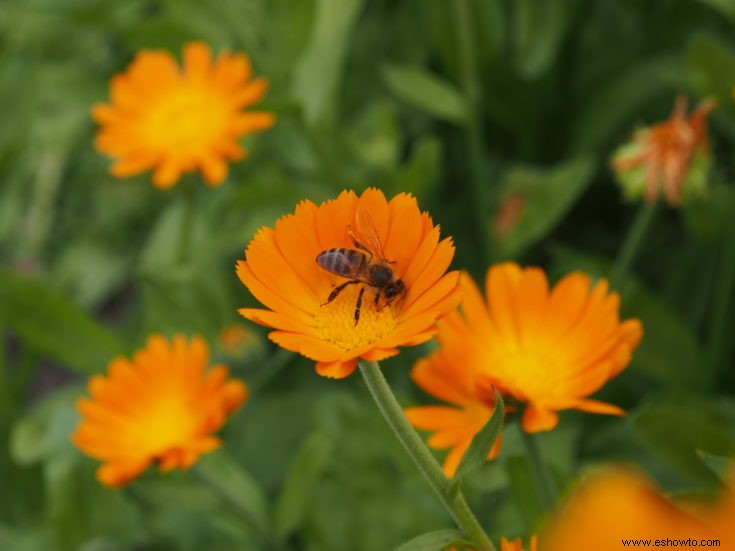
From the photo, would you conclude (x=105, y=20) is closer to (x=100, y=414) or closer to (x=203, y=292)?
(x=203, y=292)

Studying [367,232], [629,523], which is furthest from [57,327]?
[629,523]

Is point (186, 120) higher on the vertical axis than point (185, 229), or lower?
higher

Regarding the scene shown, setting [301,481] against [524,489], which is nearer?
[524,489]

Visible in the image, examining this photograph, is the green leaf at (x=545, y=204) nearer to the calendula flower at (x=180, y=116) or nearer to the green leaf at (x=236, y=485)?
the calendula flower at (x=180, y=116)

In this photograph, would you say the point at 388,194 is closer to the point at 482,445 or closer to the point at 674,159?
the point at 674,159

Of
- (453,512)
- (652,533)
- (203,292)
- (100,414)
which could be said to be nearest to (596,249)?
(203,292)

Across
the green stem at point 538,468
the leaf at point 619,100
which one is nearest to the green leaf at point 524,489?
the green stem at point 538,468
